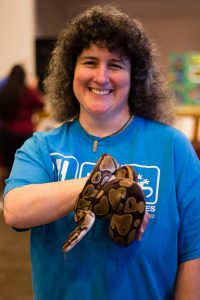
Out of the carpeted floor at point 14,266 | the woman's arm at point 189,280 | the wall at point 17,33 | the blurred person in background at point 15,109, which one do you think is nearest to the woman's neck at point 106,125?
the woman's arm at point 189,280

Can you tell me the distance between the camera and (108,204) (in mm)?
883

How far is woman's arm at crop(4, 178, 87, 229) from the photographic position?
35.7 inches

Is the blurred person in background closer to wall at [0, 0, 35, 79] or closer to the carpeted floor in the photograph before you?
wall at [0, 0, 35, 79]

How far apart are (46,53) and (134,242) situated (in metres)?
3.95

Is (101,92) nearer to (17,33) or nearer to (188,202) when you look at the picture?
(188,202)

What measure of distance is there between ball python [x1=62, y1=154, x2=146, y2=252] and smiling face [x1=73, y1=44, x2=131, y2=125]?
192 millimetres

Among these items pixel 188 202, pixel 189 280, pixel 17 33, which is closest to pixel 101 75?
pixel 188 202

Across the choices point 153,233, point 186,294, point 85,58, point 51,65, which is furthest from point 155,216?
point 51,65

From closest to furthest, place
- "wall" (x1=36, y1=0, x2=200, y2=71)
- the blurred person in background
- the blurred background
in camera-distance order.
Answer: the blurred background, the blurred person in background, "wall" (x1=36, y1=0, x2=200, y2=71)

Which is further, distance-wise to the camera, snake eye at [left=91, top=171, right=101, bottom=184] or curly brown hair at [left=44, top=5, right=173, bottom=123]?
curly brown hair at [left=44, top=5, right=173, bottom=123]

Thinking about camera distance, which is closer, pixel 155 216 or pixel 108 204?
pixel 108 204

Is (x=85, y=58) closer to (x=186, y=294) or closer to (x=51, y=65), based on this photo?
(x=51, y=65)

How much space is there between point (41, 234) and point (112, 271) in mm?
245

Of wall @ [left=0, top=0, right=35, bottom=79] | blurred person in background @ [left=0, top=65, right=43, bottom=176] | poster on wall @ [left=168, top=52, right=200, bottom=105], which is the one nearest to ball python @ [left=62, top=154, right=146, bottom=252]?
blurred person in background @ [left=0, top=65, right=43, bottom=176]
